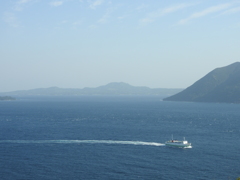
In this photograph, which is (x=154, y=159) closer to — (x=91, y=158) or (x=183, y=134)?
(x=91, y=158)

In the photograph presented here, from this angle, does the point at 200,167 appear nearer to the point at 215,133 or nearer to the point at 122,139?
the point at 122,139

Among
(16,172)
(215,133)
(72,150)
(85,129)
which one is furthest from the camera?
(85,129)

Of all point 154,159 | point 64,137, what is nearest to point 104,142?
point 64,137

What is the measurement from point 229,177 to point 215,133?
61.5 meters

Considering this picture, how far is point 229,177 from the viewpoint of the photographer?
228ft

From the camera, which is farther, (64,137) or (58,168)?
(64,137)

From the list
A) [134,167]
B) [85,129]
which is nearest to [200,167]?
[134,167]

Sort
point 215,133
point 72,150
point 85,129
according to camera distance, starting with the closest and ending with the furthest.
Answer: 1. point 72,150
2. point 215,133
3. point 85,129

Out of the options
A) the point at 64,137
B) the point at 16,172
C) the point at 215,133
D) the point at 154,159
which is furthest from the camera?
the point at 215,133

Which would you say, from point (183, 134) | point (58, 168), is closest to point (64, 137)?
point (58, 168)

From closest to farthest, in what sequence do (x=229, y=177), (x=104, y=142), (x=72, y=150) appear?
(x=229, y=177) → (x=72, y=150) → (x=104, y=142)

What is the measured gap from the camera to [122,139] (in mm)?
114438

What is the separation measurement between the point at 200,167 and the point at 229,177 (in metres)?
9.57

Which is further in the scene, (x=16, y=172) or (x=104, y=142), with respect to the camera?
(x=104, y=142)
